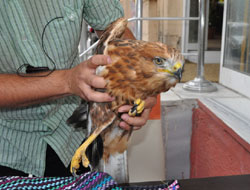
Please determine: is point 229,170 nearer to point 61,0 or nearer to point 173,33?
point 61,0

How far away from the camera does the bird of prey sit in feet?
1.97

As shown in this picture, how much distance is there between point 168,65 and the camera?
0.59 meters

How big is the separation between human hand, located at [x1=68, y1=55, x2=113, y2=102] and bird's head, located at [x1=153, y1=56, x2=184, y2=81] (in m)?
0.12

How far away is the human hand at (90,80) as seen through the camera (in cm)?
64

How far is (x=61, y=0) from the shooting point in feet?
2.95

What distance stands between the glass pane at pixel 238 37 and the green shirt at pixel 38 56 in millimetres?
1134

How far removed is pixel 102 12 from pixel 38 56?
11.3 inches

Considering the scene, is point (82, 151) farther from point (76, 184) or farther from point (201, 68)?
point (201, 68)

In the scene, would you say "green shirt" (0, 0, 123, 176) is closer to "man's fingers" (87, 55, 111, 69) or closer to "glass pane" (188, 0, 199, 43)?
"man's fingers" (87, 55, 111, 69)

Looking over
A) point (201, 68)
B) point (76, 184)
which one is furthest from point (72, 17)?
point (201, 68)

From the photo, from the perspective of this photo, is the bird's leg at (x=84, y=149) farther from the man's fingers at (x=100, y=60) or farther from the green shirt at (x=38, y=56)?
the green shirt at (x=38, y=56)

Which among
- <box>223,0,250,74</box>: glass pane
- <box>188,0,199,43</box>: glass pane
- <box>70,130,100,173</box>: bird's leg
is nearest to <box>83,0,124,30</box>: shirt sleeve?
<box>70,130,100,173</box>: bird's leg

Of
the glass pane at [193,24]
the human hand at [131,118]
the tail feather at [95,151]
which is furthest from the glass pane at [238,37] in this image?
the glass pane at [193,24]

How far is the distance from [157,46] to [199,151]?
142 cm
